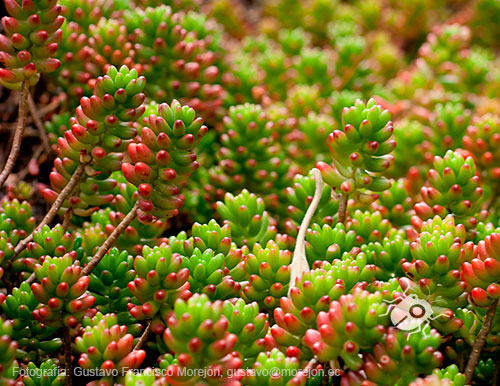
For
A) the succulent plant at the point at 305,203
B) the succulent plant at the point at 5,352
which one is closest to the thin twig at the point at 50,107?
the succulent plant at the point at 305,203

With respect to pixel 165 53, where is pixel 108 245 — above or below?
below

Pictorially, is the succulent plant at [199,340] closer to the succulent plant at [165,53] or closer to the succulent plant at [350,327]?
the succulent plant at [350,327]

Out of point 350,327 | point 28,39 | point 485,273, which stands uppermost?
point 28,39

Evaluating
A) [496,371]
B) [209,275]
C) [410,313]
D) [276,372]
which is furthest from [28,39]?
[496,371]

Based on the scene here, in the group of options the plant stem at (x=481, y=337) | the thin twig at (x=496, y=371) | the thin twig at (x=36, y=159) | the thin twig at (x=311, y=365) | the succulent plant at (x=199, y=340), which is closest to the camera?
the succulent plant at (x=199, y=340)

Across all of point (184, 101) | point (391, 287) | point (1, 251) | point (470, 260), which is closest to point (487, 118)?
point (470, 260)

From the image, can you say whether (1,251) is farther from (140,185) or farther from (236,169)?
(236,169)

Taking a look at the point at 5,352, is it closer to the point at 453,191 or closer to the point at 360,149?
the point at 360,149

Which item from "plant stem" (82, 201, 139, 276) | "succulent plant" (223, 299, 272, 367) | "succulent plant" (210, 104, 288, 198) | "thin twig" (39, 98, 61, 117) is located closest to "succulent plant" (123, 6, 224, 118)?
"succulent plant" (210, 104, 288, 198)

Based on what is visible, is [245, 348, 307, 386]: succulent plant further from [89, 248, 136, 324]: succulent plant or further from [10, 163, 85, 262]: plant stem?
[10, 163, 85, 262]: plant stem
